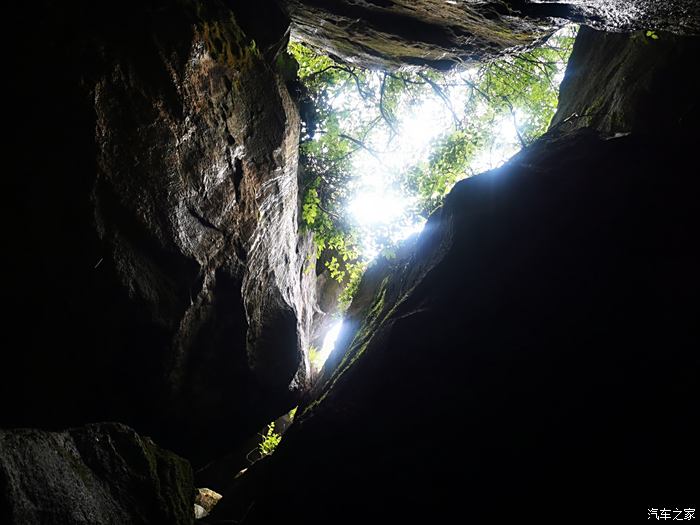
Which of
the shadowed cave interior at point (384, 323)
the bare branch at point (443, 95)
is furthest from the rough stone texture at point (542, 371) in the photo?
the bare branch at point (443, 95)

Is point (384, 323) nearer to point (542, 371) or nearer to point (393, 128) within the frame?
point (542, 371)

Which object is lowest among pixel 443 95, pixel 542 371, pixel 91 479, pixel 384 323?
pixel 91 479

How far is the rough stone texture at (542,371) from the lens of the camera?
4375mm

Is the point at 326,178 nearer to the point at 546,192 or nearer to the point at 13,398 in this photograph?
the point at 546,192

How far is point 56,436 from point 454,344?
4.47m

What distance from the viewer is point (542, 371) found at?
470cm

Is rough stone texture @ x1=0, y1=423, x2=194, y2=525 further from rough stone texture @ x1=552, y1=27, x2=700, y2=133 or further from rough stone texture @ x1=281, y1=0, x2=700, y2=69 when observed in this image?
rough stone texture @ x1=552, y1=27, x2=700, y2=133

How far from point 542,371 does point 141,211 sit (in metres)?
4.90

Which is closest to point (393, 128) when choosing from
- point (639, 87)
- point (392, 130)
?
point (392, 130)

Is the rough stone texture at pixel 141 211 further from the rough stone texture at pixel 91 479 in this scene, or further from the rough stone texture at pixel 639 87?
the rough stone texture at pixel 639 87

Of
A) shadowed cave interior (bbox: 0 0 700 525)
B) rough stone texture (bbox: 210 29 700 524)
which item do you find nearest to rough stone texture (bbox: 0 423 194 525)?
shadowed cave interior (bbox: 0 0 700 525)

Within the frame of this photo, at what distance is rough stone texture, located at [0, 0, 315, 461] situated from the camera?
3916 millimetres

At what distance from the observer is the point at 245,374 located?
23.1ft

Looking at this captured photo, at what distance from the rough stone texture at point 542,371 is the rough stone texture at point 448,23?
1079 millimetres
